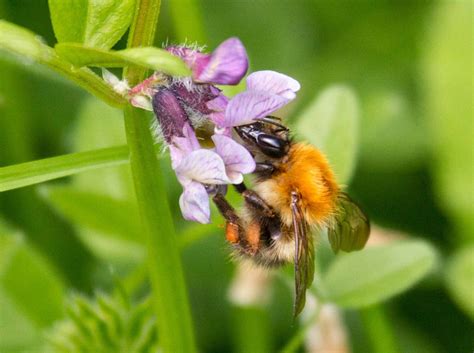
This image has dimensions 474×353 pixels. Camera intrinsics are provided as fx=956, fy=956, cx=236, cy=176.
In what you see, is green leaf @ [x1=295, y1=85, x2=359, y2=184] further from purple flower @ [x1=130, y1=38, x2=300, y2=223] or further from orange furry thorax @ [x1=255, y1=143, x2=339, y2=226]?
purple flower @ [x1=130, y1=38, x2=300, y2=223]

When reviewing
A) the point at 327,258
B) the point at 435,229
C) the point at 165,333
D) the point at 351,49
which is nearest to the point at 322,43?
the point at 351,49

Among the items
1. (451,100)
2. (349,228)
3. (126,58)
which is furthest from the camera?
(451,100)

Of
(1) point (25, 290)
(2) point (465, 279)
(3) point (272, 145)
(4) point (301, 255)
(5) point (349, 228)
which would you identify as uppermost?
(3) point (272, 145)

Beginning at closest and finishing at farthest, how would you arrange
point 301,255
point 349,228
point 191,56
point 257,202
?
point 191,56 < point 301,255 < point 257,202 < point 349,228

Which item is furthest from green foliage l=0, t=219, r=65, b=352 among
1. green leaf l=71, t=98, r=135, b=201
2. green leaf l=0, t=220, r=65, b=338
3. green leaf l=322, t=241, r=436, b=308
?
green leaf l=322, t=241, r=436, b=308

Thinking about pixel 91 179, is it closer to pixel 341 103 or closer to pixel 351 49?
pixel 341 103

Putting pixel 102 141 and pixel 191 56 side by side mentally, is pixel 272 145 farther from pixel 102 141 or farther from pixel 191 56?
pixel 102 141

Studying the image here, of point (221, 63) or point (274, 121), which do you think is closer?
point (221, 63)

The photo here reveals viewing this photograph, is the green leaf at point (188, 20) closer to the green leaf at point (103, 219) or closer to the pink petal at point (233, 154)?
the green leaf at point (103, 219)

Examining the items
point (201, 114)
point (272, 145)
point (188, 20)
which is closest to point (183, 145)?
point (201, 114)

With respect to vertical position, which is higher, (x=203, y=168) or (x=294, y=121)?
(x=203, y=168)
